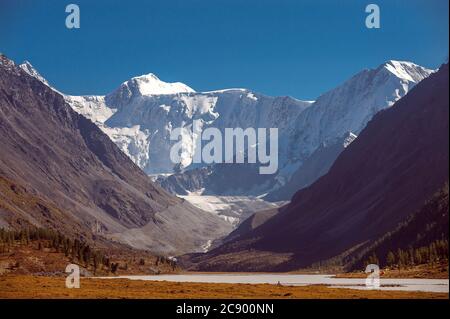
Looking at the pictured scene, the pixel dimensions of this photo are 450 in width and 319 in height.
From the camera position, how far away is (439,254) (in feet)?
653

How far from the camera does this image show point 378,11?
12456 cm

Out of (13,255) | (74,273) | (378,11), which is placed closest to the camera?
(378,11)
